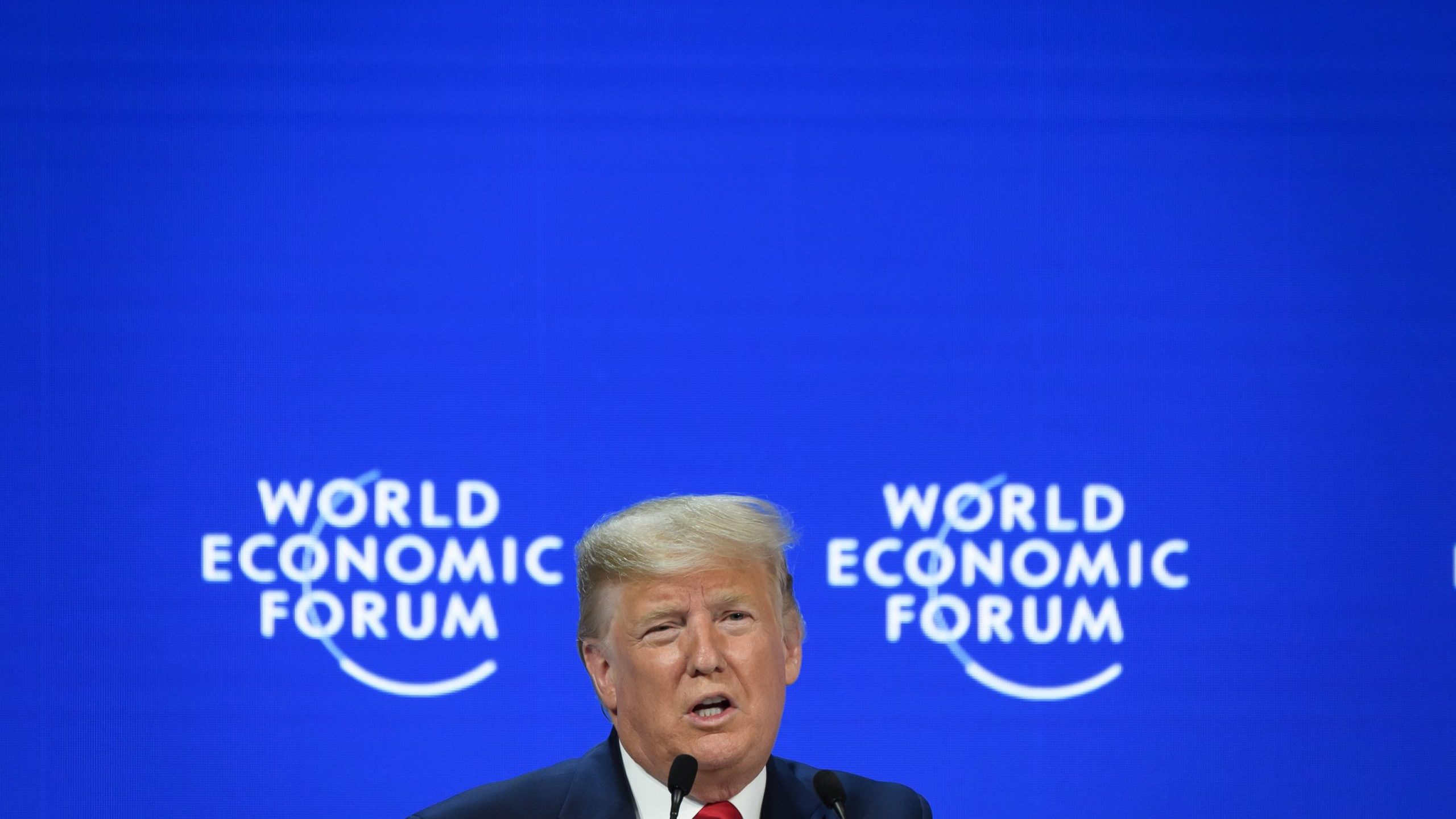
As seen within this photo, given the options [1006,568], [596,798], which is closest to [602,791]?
[596,798]

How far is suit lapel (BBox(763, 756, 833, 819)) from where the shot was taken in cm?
187

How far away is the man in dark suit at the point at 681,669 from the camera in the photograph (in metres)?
1.80

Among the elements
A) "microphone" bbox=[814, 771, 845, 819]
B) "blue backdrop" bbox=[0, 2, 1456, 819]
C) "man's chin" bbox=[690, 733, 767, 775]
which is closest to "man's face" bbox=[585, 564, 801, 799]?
"man's chin" bbox=[690, 733, 767, 775]

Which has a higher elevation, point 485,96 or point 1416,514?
point 485,96

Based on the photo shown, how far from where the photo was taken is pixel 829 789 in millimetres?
1739

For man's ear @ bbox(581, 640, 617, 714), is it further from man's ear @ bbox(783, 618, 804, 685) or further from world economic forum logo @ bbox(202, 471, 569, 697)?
world economic forum logo @ bbox(202, 471, 569, 697)

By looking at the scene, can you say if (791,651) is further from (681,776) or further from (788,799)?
(681,776)

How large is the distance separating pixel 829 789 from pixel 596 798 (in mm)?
311

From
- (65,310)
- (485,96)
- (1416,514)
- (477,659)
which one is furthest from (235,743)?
(1416,514)

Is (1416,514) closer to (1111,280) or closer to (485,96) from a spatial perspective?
(1111,280)

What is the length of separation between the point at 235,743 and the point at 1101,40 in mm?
2451

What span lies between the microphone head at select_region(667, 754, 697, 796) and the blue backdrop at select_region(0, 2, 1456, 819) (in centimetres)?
153

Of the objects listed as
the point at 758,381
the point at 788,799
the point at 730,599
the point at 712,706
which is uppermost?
the point at 758,381

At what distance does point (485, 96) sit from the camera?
3270mm
